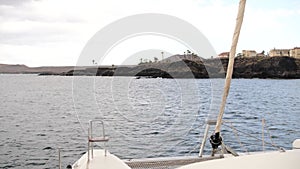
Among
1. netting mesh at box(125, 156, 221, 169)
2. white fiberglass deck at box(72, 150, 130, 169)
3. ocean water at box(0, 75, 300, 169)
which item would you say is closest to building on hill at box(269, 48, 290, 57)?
ocean water at box(0, 75, 300, 169)

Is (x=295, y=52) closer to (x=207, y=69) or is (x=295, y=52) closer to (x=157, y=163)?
(x=207, y=69)

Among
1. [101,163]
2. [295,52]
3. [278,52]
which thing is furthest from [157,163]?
[278,52]

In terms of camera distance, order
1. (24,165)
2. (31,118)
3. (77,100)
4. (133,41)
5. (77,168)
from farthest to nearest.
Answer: (77,100) < (31,118) < (24,165) < (133,41) < (77,168)

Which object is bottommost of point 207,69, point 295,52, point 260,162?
point 260,162

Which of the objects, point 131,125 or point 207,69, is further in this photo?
point 131,125

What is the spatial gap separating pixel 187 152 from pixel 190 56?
3744 millimetres

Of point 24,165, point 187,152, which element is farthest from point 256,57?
point 24,165

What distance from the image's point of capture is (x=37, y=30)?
23.8m

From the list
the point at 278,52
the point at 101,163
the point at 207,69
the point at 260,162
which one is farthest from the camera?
the point at 278,52

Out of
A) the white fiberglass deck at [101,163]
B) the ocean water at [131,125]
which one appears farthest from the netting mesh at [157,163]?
the ocean water at [131,125]

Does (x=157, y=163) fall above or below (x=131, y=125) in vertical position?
above

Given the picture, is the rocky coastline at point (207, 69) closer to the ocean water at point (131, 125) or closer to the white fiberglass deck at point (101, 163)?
the ocean water at point (131, 125)

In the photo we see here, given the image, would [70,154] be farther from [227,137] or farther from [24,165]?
[227,137]

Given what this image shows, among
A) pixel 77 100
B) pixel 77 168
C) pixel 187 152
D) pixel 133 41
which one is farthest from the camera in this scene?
pixel 77 100
